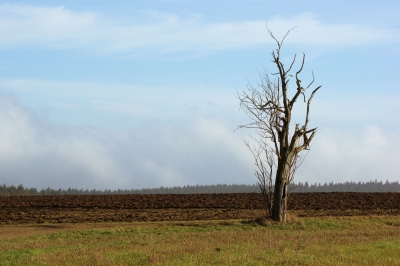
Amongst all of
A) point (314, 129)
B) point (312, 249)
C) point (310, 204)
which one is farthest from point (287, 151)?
point (310, 204)

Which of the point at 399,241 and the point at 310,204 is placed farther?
the point at 310,204

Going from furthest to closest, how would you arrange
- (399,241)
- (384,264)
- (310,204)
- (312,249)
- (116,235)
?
(310,204)
(116,235)
(399,241)
(312,249)
(384,264)

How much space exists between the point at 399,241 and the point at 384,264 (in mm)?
5567

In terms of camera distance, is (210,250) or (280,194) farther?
(280,194)

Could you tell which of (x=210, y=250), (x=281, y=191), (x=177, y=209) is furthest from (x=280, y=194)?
(x=177, y=209)

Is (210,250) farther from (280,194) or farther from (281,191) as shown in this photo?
(281,191)

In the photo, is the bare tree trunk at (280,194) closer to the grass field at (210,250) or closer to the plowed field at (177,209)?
the plowed field at (177,209)

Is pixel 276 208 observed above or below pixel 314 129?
below

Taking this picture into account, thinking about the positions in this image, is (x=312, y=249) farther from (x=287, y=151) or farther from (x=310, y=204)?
(x=310, y=204)

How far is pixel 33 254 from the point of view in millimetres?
17750

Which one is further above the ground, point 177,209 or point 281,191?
point 281,191

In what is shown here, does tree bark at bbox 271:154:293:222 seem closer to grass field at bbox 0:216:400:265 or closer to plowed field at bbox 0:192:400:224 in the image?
plowed field at bbox 0:192:400:224

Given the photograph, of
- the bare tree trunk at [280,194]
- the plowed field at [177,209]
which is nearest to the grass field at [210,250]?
the bare tree trunk at [280,194]

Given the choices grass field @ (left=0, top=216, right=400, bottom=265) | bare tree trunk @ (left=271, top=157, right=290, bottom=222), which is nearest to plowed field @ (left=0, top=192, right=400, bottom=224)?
bare tree trunk @ (left=271, top=157, right=290, bottom=222)
